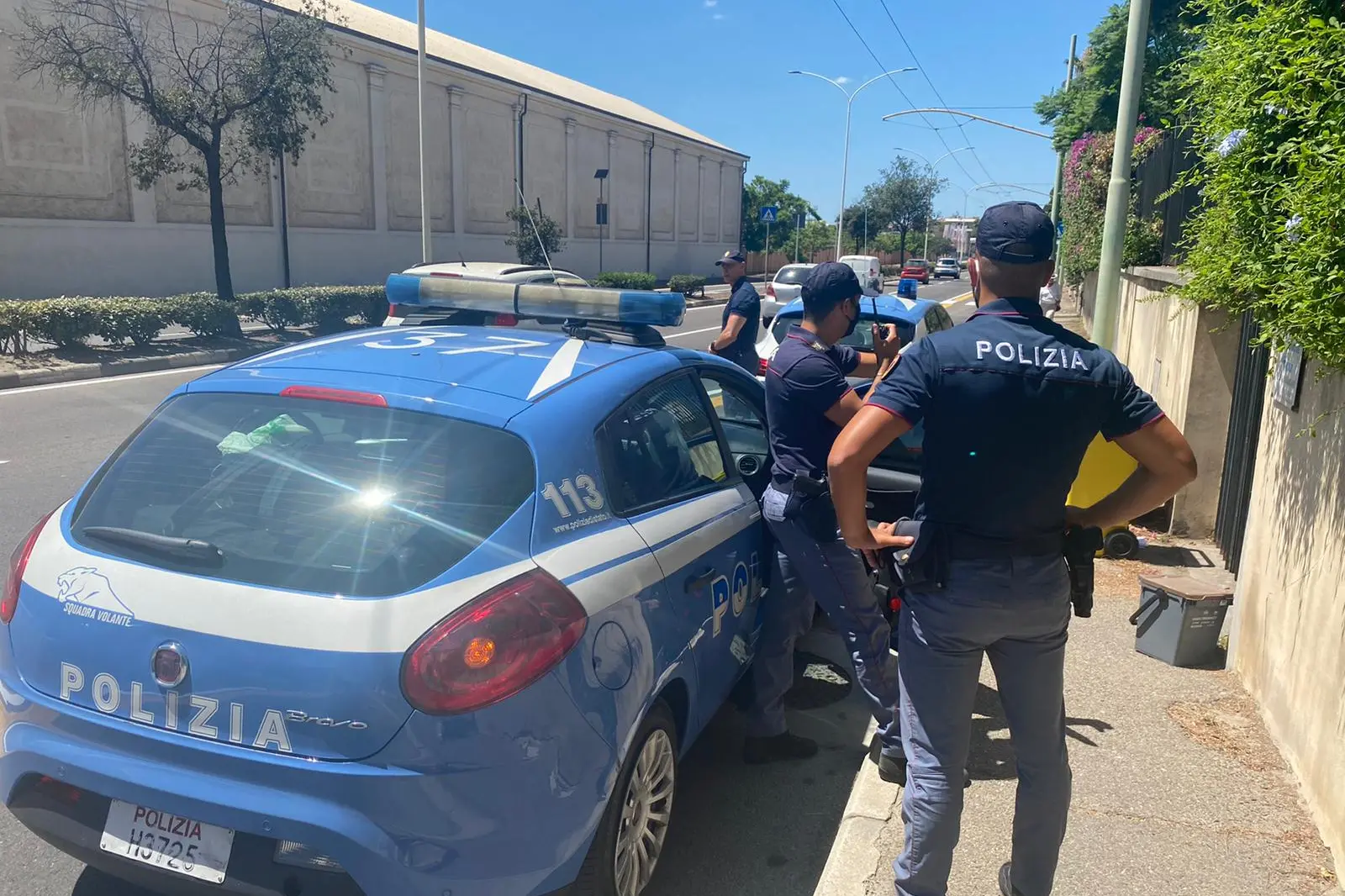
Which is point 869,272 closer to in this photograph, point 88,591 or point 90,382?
point 90,382

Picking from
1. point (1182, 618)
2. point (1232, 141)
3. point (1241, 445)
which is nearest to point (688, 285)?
point (1241, 445)

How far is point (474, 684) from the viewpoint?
2.07 m

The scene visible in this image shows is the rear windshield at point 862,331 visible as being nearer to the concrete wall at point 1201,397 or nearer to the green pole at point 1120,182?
the concrete wall at point 1201,397

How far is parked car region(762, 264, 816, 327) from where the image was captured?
20103mm

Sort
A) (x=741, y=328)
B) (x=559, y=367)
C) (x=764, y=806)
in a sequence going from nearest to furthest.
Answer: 1. (x=559, y=367)
2. (x=764, y=806)
3. (x=741, y=328)

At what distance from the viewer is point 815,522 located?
130 inches

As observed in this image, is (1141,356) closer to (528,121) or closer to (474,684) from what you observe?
(474,684)

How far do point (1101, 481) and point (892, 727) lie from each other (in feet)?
10.2

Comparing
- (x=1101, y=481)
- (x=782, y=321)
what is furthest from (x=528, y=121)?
(x=1101, y=481)

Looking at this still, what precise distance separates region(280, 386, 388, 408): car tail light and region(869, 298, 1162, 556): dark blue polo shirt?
52.8 inches

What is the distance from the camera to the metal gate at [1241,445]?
540cm

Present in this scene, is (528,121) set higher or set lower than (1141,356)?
higher

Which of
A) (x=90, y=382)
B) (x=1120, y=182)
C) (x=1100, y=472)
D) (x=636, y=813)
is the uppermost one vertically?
(x=1120, y=182)

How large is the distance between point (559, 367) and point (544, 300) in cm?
92
